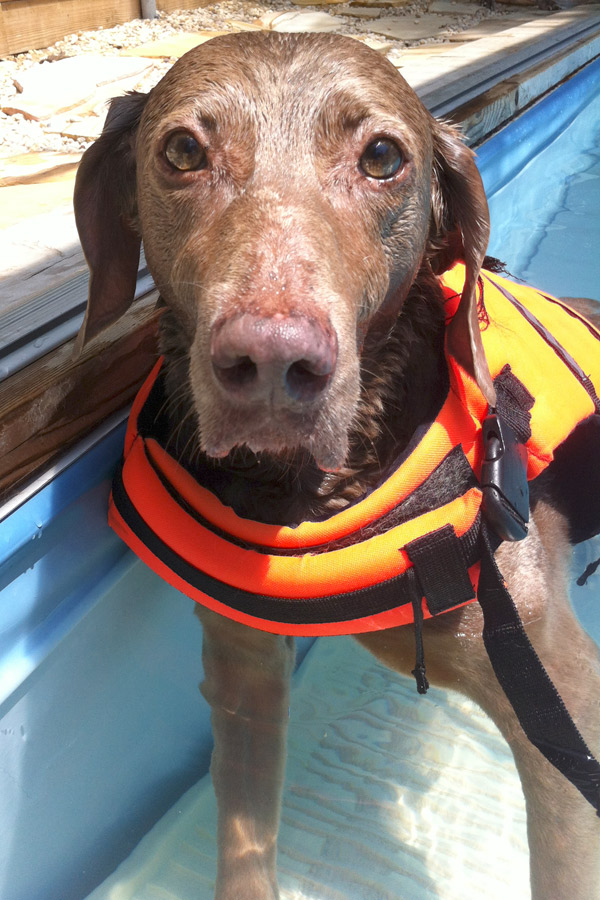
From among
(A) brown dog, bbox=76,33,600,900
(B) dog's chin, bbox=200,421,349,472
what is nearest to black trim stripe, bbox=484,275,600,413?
(A) brown dog, bbox=76,33,600,900

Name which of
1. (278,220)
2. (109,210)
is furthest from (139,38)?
(278,220)

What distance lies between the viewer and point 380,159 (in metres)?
1.80

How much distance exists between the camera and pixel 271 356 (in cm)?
127

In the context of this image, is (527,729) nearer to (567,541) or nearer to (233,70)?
(567,541)

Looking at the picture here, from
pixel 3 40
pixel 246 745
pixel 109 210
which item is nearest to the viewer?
pixel 109 210

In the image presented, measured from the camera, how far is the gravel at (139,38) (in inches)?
185

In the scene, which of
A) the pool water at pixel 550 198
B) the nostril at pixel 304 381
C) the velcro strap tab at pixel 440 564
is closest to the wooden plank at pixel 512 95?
the pool water at pixel 550 198

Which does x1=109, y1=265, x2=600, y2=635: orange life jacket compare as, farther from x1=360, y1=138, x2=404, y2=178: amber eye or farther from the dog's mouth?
x1=360, y1=138, x2=404, y2=178: amber eye

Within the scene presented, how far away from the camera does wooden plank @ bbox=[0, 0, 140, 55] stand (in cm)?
596

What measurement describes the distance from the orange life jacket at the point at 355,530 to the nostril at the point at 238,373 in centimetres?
56

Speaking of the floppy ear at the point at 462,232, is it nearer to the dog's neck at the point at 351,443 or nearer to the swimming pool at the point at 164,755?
the dog's neck at the point at 351,443

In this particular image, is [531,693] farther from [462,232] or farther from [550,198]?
[550,198]

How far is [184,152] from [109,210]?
1.23 ft

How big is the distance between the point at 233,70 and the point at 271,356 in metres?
0.85
